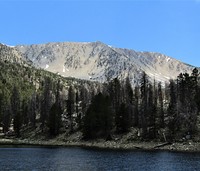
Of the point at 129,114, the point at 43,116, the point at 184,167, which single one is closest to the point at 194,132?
the point at 129,114

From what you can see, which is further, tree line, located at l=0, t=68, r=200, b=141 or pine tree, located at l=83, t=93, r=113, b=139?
pine tree, located at l=83, t=93, r=113, b=139

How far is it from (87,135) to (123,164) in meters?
65.9

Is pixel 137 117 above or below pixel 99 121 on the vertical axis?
above

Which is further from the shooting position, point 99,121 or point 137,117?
point 137,117

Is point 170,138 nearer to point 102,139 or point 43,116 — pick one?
point 102,139

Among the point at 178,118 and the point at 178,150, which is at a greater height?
the point at 178,118

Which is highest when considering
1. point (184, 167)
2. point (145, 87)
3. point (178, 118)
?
point (145, 87)

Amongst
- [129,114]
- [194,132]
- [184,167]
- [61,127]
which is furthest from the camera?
[61,127]

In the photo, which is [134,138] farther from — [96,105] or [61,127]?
[61,127]

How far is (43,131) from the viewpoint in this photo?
15612cm

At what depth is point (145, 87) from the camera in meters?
141

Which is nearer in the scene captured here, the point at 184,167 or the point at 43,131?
the point at 184,167

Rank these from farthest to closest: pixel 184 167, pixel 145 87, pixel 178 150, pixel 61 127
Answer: pixel 61 127, pixel 145 87, pixel 178 150, pixel 184 167

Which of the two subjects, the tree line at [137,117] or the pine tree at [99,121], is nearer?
the tree line at [137,117]
